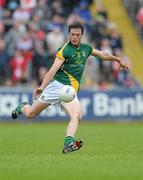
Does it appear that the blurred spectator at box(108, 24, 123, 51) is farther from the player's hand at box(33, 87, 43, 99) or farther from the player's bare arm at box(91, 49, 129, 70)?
the player's hand at box(33, 87, 43, 99)

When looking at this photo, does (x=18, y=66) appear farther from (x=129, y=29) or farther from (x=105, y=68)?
(x=129, y=29)

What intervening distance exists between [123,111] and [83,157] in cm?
1422

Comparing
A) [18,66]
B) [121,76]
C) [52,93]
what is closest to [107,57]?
[52,93]

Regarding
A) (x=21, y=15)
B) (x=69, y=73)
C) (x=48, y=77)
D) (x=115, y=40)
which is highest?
(x=21, y=15)

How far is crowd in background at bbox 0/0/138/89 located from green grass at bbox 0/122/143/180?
19.0 feet

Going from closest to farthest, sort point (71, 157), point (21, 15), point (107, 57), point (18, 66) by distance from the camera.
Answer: point (71, 157) → point (107, 57) → point (18, 66) → point (21, 15)

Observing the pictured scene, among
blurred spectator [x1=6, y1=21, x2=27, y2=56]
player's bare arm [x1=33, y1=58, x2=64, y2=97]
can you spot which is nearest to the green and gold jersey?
player's bare arm [x1=33, y1=58, x2=64, y2=97]

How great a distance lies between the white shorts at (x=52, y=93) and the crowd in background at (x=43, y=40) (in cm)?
1198

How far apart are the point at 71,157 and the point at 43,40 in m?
14.8

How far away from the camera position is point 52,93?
14.7 meters

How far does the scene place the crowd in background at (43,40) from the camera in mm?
26984

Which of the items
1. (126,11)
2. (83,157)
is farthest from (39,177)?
(126,11)

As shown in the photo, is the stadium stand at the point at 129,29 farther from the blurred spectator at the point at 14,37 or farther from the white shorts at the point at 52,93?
the white shorts at the point at 52,93

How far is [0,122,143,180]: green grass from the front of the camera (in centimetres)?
1080
